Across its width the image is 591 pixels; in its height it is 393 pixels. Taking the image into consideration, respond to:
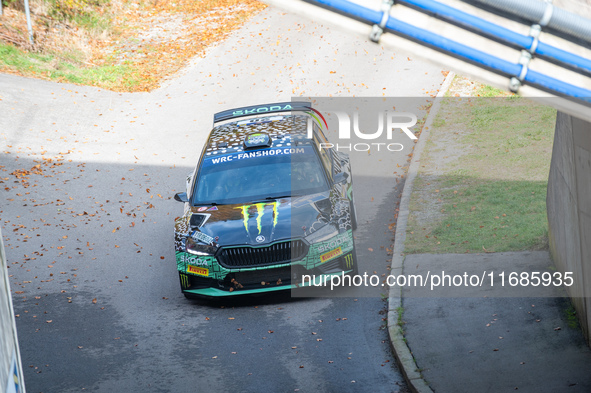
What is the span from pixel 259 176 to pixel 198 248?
1.62m

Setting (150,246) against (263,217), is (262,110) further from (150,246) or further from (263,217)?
(263,217)

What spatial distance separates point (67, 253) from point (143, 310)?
2.76 metres

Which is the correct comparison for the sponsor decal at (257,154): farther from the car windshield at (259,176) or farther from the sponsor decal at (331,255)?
the sponsor decal at (331,255)

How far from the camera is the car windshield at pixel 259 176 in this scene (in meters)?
10.0

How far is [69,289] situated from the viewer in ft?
34.0

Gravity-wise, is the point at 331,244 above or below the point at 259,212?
below

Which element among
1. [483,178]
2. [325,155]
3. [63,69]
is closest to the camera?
[325,155]

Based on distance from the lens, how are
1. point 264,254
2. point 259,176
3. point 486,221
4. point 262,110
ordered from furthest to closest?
point 262,110 < point 486,221 < point 259,176 < point 264,254

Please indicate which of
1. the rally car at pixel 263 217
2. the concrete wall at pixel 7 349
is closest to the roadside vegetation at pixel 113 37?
the rally car at pixel 263 217

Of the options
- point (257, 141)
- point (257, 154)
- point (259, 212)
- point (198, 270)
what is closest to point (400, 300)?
point (259, 212)

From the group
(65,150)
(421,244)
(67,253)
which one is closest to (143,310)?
(67,253)

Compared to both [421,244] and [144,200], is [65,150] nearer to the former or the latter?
[144,200]

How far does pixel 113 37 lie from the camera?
25.9m

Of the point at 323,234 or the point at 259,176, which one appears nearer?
the point at 323,234
